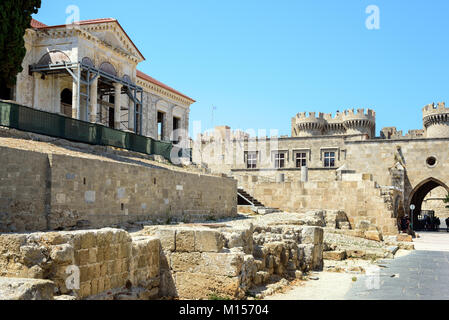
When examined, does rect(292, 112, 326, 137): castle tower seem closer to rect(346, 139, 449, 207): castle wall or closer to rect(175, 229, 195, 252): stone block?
rect(346, 139, 449, 207): castle wall

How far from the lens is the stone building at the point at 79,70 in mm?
21000

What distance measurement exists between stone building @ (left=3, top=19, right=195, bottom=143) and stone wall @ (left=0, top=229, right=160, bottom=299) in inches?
617

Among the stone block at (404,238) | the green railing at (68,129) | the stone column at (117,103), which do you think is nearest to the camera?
the green railing at (68,129)

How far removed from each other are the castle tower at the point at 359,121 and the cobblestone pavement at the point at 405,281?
4225 centimetres

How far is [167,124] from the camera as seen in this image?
110ft

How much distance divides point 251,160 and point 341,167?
880 cm

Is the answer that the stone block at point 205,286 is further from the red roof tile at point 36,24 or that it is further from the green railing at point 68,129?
the red roof tile at point 36,24

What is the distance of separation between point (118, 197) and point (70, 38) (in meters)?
12.3

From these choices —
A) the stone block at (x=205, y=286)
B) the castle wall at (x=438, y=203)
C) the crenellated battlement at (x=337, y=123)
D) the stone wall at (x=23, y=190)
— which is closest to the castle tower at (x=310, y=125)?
the crenellated battlement at (x=337, y=123)

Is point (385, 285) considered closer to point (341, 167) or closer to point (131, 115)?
point (131, 115)

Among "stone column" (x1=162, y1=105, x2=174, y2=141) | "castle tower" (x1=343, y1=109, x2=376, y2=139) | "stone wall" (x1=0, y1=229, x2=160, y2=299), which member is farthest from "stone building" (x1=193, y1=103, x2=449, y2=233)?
"stone wall" (x1=0, y1=229, x2=160, y2=299)

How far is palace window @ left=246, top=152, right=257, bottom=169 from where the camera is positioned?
41375 mm
